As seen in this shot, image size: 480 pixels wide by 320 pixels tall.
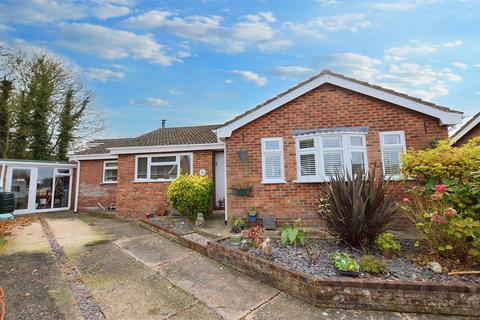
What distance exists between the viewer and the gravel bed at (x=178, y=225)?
7.19 meters

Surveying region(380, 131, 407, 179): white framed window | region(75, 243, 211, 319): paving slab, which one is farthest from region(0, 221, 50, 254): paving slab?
region(380, 131, 407, 179): white framed window

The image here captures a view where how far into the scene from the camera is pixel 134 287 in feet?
13.0

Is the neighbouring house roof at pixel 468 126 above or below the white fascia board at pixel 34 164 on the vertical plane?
above

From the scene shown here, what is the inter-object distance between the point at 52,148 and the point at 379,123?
25.0 meters

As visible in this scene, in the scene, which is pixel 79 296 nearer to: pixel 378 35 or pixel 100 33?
pixel 100 33

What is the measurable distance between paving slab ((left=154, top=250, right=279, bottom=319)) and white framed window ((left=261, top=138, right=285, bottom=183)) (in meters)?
3.54

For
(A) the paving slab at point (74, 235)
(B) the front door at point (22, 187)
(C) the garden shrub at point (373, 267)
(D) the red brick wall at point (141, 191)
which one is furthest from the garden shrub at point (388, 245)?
(B) the front door at point (22, 187)

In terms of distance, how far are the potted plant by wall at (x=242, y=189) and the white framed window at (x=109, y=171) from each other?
9.37m

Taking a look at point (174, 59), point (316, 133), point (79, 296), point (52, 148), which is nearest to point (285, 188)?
point (316, 133)

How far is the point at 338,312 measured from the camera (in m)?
3.22

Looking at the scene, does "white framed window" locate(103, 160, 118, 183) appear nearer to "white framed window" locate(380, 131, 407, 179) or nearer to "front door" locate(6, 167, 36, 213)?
"front door" locate(6, 167, 36, 213)

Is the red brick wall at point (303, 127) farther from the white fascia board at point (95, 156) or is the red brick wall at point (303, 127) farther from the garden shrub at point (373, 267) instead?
the white fascia board at point (95, 156)

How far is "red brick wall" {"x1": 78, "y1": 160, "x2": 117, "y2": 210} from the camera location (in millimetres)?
13281

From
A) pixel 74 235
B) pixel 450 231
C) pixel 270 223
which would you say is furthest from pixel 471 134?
pixel 74 235
